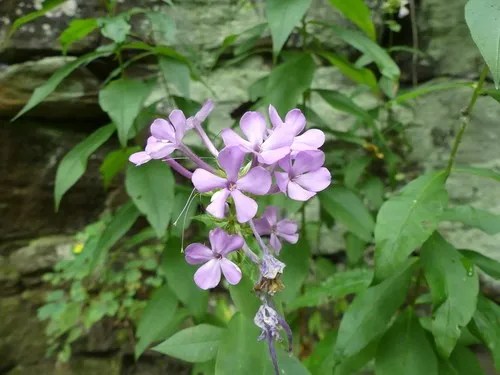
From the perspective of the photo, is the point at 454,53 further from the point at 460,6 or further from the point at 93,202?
the point at 93,202

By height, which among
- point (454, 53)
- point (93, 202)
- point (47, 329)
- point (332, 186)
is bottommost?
point (47, 329)

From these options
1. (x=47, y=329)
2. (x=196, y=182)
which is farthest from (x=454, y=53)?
(x=47, y=329)

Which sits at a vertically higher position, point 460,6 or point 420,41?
point 460,6

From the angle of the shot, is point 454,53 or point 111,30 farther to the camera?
point 454,53

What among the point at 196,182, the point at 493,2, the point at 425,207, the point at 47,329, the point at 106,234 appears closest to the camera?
the point at 196,182

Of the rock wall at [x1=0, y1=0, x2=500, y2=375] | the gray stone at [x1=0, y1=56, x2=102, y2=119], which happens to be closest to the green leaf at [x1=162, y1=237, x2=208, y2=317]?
the rock wall at [x1=0, y1=0, x2=500, y2=375]

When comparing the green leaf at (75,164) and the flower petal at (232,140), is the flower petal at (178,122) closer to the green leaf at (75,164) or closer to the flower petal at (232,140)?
the flower petal at (232,140)

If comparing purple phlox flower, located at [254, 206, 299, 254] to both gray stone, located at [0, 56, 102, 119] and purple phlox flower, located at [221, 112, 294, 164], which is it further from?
gray stone, located at [0, 56, 102, 119]

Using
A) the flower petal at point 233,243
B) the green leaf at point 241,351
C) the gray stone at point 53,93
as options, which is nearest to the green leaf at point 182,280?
the green leaf at point 241,351
